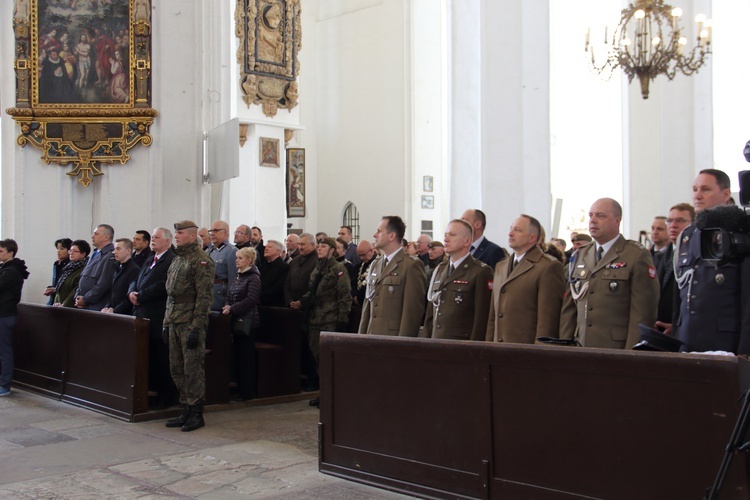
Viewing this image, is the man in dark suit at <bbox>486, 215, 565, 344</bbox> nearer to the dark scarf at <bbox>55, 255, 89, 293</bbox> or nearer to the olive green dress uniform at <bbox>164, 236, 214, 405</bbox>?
the olive green dress uniform at <bbox>164, 236, 214, 405</bbox>

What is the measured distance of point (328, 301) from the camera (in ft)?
29.5

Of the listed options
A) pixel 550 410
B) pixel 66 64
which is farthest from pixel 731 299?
pixel 66 64

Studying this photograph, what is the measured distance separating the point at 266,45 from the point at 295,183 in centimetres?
435

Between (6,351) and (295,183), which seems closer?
(6,351)

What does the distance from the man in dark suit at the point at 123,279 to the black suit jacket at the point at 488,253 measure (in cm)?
391

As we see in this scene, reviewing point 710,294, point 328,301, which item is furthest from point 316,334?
point 710,294

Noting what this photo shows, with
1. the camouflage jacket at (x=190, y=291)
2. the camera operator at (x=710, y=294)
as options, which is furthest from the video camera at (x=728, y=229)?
the camouflage jacket at (x=190, y=291)

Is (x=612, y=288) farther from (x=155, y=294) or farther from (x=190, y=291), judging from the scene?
(x=155, y=294)

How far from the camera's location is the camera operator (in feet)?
14.0

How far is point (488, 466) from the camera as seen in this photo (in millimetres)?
4910

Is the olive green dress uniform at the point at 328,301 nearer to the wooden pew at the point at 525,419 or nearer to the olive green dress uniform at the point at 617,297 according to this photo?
the wooden pew at the point at 525,419

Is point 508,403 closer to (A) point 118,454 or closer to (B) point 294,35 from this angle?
(A) point 118,454

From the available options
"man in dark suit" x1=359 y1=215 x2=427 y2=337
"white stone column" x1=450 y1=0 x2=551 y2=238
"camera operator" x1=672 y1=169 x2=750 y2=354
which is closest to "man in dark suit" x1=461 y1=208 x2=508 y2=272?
"man in dark suit" x1=359 y1=215 x2=427 y2=337

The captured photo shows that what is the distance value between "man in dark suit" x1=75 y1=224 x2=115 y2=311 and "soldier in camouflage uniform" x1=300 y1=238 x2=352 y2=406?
2.16 m
